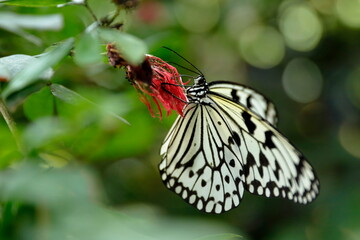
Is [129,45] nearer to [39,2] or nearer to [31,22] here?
[39,2]

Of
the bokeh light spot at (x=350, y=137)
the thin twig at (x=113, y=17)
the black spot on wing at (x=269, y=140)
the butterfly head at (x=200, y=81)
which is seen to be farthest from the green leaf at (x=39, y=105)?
the bokeh light spot at (x=350, y=137)

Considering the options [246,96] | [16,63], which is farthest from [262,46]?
[16,63]

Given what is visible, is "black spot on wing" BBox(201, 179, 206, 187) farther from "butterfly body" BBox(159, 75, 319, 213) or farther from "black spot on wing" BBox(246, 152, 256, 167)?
"black spot on wing" BBox(246, 152, 256, 167)

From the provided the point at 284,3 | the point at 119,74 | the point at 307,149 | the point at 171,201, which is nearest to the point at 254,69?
the point at 284,3

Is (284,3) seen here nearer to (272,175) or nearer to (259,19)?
(259,19)

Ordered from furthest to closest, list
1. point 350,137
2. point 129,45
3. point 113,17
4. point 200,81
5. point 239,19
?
point 239,19 < point 350,137 < point 200,81 < point 113,17 < point 129,45
